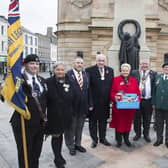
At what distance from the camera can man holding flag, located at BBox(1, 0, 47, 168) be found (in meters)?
3.42

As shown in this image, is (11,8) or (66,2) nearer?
(11,8)

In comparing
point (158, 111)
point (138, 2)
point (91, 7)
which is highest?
point (91, 7)

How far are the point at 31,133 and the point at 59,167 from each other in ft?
3.50

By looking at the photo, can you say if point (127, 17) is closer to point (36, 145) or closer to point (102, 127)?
point (102, 127)

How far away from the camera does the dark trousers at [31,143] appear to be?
3574 millimetres

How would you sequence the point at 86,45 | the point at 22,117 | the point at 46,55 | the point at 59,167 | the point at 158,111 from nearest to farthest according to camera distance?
the point at 22,117
the point at 59,167
the point at 158,111
the point at 86,45
the point at 46,55

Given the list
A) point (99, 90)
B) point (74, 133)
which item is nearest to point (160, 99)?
point (99, 90)

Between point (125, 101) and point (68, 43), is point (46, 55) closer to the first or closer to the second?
point (68, 43)

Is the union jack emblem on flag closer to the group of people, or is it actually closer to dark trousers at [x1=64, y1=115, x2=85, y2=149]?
the group of people

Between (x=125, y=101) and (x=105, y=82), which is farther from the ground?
(x=105, y=82)

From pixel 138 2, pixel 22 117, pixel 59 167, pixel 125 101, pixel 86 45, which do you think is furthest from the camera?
pixel 86 45

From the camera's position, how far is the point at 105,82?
5477 millimetres

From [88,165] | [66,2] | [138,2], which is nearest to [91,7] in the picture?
[66,2]

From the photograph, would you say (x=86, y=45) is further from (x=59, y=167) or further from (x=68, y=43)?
(x=59, y=167)
